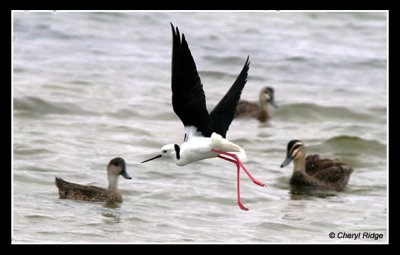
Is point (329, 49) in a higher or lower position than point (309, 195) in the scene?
higher

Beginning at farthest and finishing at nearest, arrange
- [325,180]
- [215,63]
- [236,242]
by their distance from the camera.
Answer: [215,63], [325,180], [236,242]

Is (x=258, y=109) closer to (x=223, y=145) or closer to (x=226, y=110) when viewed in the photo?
(x=226, y=110)

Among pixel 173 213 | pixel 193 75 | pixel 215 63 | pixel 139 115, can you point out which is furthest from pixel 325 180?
pixel 215 63

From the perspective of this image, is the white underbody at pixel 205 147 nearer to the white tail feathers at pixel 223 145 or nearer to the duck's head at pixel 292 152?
the white tail feathers at pixel 223 145

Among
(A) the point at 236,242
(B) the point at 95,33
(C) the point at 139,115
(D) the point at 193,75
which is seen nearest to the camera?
(D) the point at 193,75

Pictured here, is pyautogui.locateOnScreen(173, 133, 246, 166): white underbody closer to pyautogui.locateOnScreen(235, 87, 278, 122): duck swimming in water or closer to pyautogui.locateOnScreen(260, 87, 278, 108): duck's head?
pyautogui.locateOnScreen(235, 87, 278, 122): duck swimming in water

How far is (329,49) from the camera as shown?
66.5 ft

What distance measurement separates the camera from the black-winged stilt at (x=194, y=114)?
7547 mm

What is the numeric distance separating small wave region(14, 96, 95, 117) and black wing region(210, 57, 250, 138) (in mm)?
6476

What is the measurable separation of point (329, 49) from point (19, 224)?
12053 mm

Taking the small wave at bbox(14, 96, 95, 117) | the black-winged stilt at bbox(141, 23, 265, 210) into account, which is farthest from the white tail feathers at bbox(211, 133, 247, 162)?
the small wave at bbox(14, 96, 95, 117)

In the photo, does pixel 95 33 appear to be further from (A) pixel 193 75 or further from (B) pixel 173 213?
(A) pixel 193 75

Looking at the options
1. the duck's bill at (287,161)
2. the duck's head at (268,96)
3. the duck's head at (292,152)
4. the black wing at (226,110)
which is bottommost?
the duck's bill at (287,161)

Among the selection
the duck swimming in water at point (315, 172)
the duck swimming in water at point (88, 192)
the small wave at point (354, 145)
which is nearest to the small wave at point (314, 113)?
the small wave at point (354, 145)
